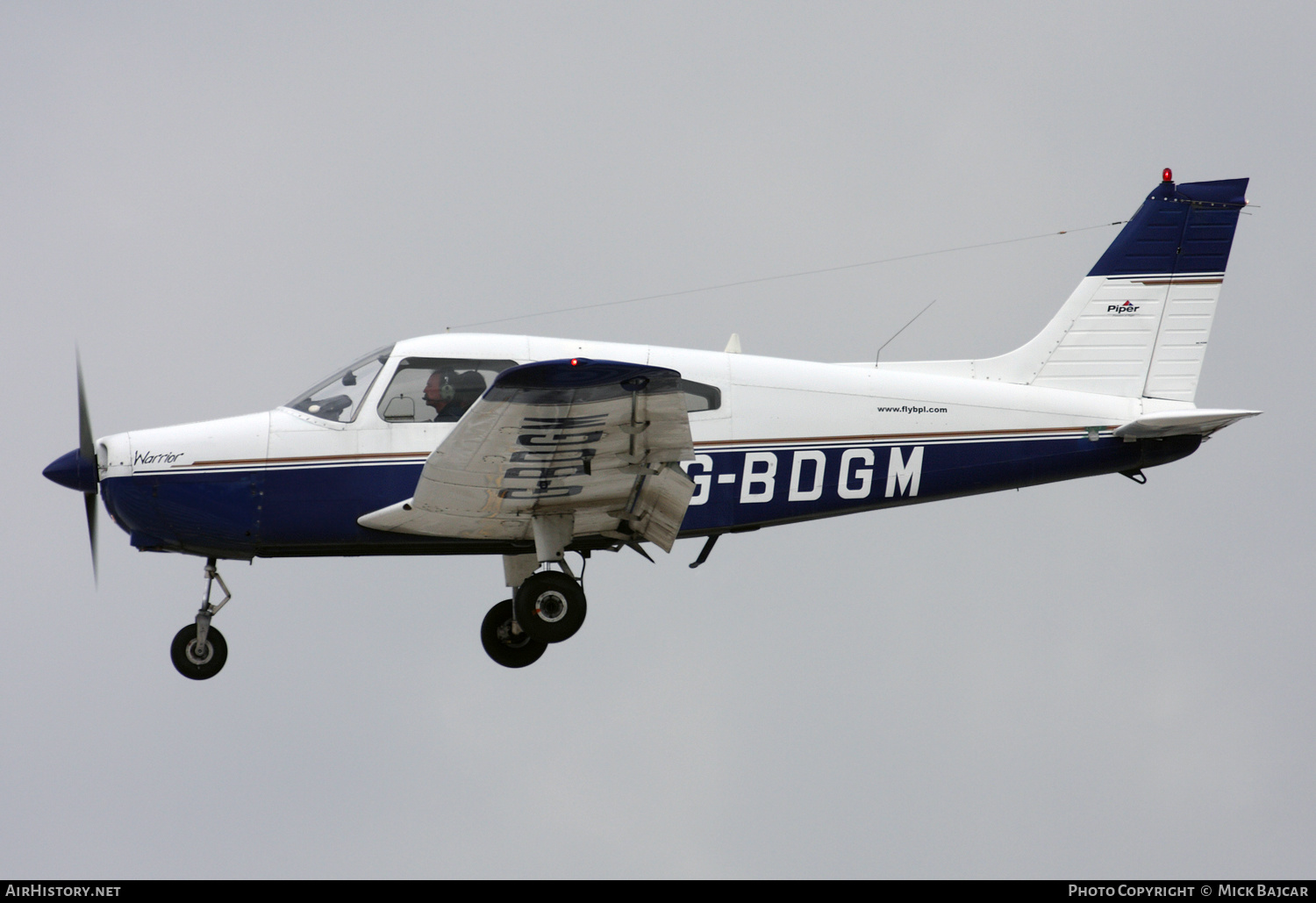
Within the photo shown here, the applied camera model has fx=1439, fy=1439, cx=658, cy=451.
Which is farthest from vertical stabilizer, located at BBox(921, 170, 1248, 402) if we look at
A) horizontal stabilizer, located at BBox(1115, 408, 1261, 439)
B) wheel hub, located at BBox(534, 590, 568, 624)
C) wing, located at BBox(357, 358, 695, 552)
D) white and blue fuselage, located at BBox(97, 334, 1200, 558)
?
wheel hub, located at BBox(534, 590, 568, 624)

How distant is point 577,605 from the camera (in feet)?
38.0

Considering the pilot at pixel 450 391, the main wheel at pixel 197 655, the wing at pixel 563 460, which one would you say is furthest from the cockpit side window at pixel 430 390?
the main wheel at pixel 197 655

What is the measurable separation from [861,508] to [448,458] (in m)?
3.91

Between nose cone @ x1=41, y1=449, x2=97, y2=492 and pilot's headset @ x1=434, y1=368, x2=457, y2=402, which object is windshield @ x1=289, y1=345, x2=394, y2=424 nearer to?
pilot's headset @ x1=434, y1=368, x2=457, y2=402

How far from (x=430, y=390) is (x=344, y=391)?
0.74m

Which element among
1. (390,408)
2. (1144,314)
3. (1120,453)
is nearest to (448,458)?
(390,408)

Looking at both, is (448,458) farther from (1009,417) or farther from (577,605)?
(1009,417)

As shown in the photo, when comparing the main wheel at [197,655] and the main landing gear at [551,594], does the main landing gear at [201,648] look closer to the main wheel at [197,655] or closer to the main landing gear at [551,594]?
the main wheel at [197,655]

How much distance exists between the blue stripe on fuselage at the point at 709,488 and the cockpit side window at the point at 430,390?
43 centimetres

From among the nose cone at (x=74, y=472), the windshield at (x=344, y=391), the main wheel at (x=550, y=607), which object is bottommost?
the main wheel at (x=550, y=607)

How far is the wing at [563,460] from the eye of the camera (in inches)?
392

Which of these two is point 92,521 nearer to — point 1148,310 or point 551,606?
point 551,606

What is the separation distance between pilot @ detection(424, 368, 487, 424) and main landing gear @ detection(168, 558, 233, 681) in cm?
243

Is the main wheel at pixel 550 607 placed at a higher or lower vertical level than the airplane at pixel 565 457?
lower
